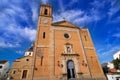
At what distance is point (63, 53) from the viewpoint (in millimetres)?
18688

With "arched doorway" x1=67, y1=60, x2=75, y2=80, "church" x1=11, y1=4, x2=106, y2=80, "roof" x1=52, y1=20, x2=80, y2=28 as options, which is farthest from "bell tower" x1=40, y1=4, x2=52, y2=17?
"arched doorway" x1=67, y1=60, x2=75, y2=80

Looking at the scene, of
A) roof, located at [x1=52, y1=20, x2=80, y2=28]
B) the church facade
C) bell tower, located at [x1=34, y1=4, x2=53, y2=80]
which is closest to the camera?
bell tower, located at [x1=34, y1=4, x2=53, y2=80]

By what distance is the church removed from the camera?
16445 mm

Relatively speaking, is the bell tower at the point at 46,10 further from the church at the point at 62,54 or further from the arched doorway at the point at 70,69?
the arched doorway at the point at 70,69

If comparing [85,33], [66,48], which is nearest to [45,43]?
[66,48]

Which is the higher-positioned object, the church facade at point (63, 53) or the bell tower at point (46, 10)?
the bell tower at point (46, 10)

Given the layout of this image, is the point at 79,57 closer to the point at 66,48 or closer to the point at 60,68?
the point at 66,48

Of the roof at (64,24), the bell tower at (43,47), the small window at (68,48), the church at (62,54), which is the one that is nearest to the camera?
the bell tower at (43,47)

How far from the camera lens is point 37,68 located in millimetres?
16219

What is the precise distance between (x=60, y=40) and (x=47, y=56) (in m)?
4.44

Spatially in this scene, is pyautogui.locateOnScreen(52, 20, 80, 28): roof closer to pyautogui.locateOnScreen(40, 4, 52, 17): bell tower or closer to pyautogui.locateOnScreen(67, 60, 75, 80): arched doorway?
pyautogui.locateOnScreen(40, 4, 52, 17): bell tower

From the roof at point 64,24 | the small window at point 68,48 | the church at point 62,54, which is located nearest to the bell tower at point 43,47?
the church at point 62,54

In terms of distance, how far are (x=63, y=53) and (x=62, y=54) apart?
0.99 ft

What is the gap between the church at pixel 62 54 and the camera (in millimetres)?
16445
